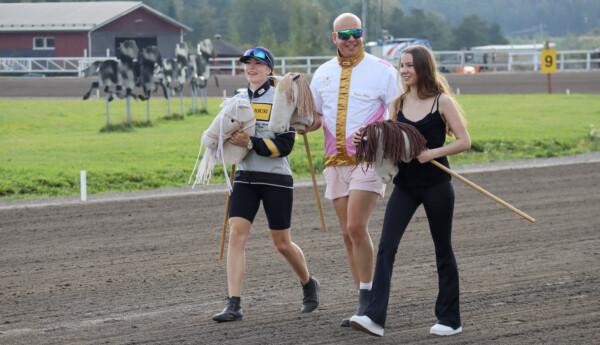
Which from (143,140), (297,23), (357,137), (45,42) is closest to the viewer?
(357,137)

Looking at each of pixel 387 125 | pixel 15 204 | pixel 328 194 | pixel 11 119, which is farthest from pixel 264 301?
pixel 11 119

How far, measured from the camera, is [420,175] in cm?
759

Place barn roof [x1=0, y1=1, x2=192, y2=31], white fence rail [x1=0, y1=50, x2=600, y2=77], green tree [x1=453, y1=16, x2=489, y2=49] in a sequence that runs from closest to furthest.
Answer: white fence rail [x1=0, y1=50, x2=600, y2=77]
barn roof [x1=0, y1=1, x2=192, y2=31]
green tree [x1=453, y1=16, x2=489, y2=49]

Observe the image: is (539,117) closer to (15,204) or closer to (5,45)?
(15,204)

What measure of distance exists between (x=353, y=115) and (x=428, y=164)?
0.71m

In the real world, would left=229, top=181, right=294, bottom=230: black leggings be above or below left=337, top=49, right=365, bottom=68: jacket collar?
below

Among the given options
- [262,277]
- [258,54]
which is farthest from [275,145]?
[262,277]

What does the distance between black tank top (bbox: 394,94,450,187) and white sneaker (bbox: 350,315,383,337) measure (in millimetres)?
852

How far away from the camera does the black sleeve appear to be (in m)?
8.08

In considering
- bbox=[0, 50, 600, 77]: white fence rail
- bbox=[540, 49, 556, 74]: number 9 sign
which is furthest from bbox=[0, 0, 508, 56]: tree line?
bbox=[540, 49, 556, 74]: number 9 sign

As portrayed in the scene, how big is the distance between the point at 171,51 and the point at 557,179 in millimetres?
55843

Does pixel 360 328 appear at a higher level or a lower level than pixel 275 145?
lower

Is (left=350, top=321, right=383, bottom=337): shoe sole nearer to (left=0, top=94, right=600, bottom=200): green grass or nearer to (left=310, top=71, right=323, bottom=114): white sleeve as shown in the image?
(left=310, top=71, right=323, bottom=114): white sleeve

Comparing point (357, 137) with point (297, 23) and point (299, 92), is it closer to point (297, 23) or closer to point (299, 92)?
point (299, 92)
